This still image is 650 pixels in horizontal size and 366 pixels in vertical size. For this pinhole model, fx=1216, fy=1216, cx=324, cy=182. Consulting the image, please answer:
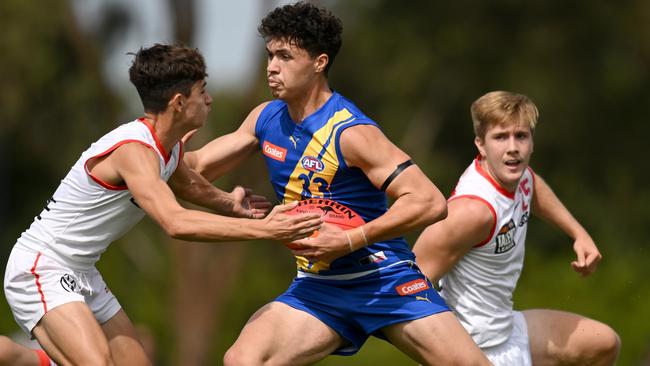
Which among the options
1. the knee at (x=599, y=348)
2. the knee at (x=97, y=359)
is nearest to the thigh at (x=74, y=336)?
the knee at (x=97, y=359)

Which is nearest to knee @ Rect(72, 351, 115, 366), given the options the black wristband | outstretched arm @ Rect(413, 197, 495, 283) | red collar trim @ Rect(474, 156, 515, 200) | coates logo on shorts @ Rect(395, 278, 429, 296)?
coates logo on shorts @ Rect(395, 278, 429, 296)

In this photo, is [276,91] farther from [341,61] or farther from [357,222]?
[341,61]

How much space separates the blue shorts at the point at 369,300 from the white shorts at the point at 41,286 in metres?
1.08

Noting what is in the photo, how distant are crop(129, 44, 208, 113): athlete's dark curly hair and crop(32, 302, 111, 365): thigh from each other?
46.2 inches

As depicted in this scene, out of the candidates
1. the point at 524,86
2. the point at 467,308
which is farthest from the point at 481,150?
the point at 524,86

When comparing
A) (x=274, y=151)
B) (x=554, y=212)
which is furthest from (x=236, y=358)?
(x=554, y=212)

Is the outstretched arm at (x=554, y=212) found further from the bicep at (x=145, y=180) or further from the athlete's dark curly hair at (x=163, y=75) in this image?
the bicep at (x=145, y=180)

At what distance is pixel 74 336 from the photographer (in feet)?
20.9

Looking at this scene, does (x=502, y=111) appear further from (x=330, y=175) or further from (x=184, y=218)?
(x=184, y=218)

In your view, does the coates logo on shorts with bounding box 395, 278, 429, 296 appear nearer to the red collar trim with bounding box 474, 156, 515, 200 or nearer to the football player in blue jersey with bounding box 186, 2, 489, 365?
the football player in blue jersey with bounding box 186, 2, 489, 365

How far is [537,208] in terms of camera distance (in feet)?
25.8

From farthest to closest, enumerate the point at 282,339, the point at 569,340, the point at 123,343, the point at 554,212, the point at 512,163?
the point at 554,212 < the point at 569,340 < the point at 512,163 < the point at 123,343 < the point at 282,339

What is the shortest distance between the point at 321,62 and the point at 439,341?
1.69 m

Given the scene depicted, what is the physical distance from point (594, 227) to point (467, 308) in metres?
21.6
